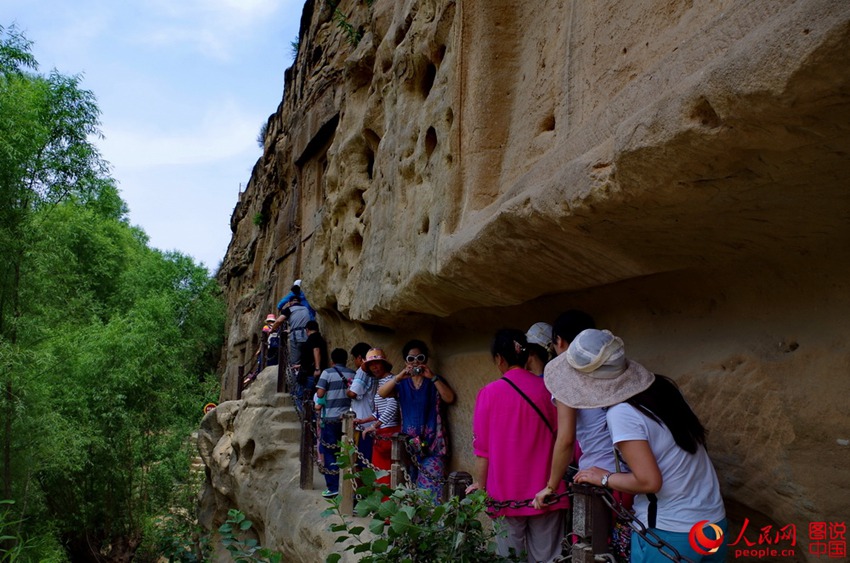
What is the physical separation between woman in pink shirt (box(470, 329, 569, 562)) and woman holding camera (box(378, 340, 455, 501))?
160cm

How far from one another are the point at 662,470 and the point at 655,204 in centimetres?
93

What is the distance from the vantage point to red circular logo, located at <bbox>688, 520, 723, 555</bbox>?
2.09 m

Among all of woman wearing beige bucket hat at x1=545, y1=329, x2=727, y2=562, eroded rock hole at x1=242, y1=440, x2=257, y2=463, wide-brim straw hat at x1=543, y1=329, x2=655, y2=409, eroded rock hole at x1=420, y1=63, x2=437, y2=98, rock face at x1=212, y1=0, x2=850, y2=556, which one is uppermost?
eroded rock hole at x1=420, y1=63, x2=437, y2=98

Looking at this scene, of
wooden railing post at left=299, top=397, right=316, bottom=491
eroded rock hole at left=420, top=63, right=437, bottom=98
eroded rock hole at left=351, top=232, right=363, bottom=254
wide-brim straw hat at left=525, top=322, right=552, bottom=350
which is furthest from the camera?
eroded rock hole at left=351, top=232, right=363, bottom=254

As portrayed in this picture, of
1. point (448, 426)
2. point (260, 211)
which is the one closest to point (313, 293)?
point (448, 426)

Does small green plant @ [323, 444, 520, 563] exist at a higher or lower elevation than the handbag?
lower

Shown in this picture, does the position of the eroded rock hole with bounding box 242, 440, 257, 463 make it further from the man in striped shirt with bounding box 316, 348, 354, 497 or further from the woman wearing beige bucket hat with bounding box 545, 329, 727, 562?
the woman wearing beige bucket hat with bounding box 545, 329, 727, 562

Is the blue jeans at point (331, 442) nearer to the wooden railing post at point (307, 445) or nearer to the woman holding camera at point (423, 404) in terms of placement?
the wooden railing post at point (307, 445)

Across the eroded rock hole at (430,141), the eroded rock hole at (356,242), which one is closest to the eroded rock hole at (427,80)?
the eroded rock hole at (430,141)

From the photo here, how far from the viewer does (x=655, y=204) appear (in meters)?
2.47

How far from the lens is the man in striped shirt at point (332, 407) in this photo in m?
5.70

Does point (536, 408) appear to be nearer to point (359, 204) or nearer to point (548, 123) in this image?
point (548, 123)

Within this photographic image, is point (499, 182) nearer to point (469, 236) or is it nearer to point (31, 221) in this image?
point (469, 236)

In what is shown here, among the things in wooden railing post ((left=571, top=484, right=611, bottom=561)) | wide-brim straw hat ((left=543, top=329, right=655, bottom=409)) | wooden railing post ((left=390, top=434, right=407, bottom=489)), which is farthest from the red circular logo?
wooden railing post ((left=390, top=434, right=407, bottom=489))
